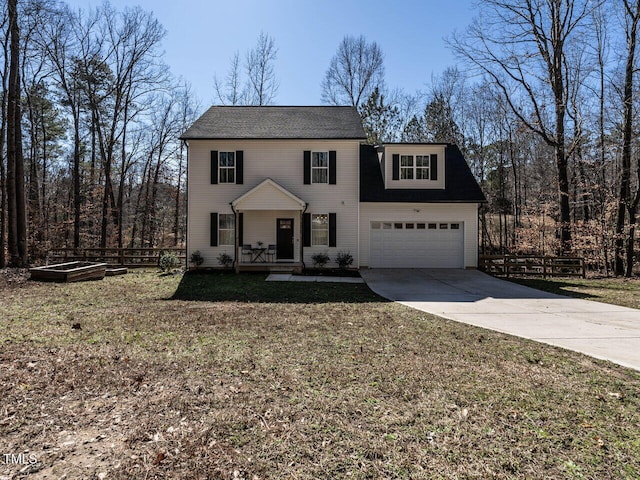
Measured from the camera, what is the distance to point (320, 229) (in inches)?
604

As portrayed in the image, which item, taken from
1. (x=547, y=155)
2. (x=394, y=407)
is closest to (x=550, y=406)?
(x=394, y=407)

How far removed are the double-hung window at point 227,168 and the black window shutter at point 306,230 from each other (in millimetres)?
3565

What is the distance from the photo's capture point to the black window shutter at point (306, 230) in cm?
1516

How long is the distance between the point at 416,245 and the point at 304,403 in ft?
42.8

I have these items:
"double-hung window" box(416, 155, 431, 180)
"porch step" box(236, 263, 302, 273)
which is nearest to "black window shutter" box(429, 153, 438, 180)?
"double-hung window" box(416, 155, 431, 180)

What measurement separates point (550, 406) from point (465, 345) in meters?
1.94

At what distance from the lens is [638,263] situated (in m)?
18.6

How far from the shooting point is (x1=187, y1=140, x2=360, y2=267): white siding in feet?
50.0

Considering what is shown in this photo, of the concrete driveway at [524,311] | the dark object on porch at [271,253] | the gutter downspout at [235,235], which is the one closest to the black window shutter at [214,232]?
the gutter downspout at [235,235]

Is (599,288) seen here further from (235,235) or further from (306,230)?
(235,235)

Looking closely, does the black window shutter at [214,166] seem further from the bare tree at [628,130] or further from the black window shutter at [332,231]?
the bare tree at [628,130]

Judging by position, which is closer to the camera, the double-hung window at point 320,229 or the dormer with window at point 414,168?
the double-hung window at point 320,229

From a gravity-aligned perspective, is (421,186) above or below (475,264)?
above

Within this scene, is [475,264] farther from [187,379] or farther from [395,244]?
[187,379]
